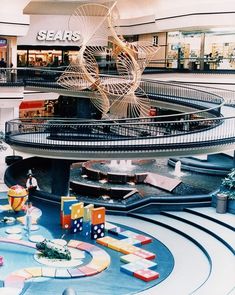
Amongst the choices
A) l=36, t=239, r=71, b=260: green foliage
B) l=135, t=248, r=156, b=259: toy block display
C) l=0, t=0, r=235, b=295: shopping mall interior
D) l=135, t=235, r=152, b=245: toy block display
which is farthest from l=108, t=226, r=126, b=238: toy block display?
l=36, t=239, r=71, b=260: green foliage

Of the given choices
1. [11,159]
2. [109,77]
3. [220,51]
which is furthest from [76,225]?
[220,51]

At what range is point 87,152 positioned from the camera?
18312 mm

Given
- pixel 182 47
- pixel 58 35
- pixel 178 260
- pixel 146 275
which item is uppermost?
pixel 58 35

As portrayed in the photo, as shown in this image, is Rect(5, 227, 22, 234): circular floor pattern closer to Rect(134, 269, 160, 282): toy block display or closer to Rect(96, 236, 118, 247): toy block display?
Rect(96, 236, 118, 247): toy block display

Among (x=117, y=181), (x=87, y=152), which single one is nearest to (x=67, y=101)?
(x=117, y=181)

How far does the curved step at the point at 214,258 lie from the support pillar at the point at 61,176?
10.2 feet

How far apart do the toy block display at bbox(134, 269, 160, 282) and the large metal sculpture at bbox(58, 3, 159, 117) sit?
9.00 metres

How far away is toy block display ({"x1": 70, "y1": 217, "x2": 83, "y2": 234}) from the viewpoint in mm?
16641

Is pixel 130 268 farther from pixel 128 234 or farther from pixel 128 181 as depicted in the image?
pixel 128 181

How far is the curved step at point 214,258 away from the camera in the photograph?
42.3 ft

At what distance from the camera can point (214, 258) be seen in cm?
1470

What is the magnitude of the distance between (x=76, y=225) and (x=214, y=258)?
445 cm

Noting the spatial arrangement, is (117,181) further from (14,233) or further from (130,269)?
(130,269)

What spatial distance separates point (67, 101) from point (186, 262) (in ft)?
87.7
